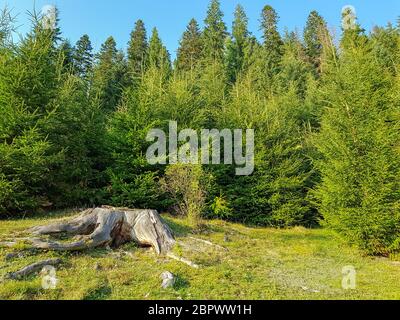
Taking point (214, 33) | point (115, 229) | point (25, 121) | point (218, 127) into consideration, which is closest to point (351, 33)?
point (218, 127)

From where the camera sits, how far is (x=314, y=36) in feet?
166

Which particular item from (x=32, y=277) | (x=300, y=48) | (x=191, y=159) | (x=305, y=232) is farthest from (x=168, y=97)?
A: (x=300, y=48)

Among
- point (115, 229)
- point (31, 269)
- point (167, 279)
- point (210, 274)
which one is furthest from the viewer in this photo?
point (115, 229)

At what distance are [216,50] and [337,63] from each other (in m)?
31.2

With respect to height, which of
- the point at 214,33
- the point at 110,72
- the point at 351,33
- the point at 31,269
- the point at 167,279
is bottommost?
the point at 167,279

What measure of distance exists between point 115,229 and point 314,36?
51602mm

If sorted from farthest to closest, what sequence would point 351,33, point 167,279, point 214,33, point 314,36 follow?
point 314,36 → point 214,33 → point 351,33 → point 167,279

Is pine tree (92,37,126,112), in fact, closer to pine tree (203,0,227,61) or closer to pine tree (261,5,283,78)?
pine tree (203,0,227,61)

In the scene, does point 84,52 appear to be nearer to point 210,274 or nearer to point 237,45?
point 237,45

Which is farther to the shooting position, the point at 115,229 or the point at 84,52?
the point at 84,52

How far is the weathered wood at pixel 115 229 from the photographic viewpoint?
8461 mm

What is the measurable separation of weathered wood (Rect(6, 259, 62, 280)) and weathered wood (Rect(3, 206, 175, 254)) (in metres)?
1.20

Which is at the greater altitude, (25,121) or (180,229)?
(25,121)
